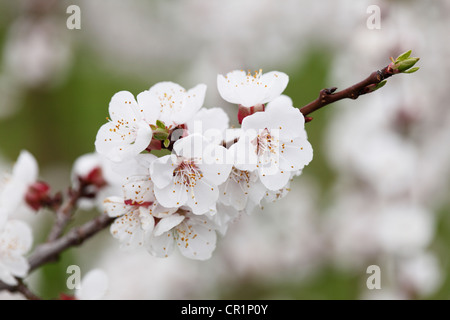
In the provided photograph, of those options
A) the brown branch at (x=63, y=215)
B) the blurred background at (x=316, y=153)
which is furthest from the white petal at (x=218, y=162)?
the blurred background at (x=316, y=153)

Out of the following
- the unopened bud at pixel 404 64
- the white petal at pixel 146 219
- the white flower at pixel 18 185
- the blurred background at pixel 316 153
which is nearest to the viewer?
the unopened bud at pixel 404 64

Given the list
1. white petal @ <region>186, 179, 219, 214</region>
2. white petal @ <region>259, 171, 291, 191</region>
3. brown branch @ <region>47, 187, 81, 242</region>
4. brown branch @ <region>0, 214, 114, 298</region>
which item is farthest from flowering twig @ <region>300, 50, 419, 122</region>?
brown branch @ <region>47, 187, 81, 242</region>

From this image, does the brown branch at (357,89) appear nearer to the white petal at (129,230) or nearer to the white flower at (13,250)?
the white petal at (129,230)

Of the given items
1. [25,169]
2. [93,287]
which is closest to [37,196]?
[25,169]

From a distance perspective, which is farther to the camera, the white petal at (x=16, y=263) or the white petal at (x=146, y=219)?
the white petal at (x=16, y=263)

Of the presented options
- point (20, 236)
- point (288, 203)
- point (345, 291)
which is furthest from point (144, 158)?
point (345, 291)

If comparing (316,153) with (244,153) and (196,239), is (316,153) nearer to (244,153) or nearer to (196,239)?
(196,239)

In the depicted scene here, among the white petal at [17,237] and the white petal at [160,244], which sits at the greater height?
the white petal at [17,237]
